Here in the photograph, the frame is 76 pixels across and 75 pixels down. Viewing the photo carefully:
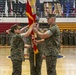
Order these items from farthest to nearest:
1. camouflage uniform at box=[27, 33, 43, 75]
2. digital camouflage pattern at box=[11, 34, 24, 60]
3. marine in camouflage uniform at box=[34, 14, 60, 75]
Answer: camouflage uniform at box=[27, 33, 43, 75] < digital camouflage pattern at box=[11, 34, 24, 60] < marine in camouflage uniform at box=[34, 14, 60, 75]

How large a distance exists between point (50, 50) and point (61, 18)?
14.1 m

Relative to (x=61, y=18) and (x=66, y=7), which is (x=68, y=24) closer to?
(x=61, y=18)

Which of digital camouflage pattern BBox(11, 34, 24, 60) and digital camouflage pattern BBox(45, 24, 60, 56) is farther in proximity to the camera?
digital camouflage pattern BBox(11, 34, 24, 60)

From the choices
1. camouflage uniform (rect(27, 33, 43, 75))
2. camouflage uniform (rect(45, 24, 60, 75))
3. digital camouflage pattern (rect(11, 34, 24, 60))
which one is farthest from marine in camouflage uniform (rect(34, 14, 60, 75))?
digital camouflage pattern (rect(11, 34, 24, 60))

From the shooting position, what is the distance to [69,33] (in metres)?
19.7

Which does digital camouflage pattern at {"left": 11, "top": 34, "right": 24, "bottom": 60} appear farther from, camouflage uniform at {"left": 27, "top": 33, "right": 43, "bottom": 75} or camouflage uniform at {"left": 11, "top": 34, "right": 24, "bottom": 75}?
camouflage uniform at {"left": 27, "top": 33, "right": 43, "bottom": 75}

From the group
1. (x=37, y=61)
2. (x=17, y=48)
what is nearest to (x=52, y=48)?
(x=37, y=61)

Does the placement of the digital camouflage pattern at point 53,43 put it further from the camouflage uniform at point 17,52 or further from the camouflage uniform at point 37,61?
the camouflage uniform at point 17,52

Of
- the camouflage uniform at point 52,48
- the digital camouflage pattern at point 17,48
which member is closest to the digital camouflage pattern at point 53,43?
the camouflage uniform at point 52,48

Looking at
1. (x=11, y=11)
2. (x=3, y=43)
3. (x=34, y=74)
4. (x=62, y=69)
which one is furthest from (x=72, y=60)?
(x=11, y=11)

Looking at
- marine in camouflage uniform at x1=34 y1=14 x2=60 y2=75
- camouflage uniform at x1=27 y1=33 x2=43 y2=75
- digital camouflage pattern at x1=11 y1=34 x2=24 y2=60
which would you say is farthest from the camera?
camouflage uniform at x1=27 y1=33 x2=43 y2=75

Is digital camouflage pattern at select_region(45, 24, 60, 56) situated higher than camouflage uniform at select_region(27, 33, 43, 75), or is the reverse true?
digital camouflage pattern at select_region(45, 24, 60, 56)

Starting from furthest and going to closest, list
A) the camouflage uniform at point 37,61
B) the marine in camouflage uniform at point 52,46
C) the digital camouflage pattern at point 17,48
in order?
the camouflage uniform at point 37,61
the digital camouflage pattern at point 17,48
the marine in camouflage uniform at point 52,46

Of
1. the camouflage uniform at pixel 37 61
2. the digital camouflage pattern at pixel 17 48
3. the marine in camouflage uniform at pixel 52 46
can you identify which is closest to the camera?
the marine in camouflage uniform at pixel 52 46
